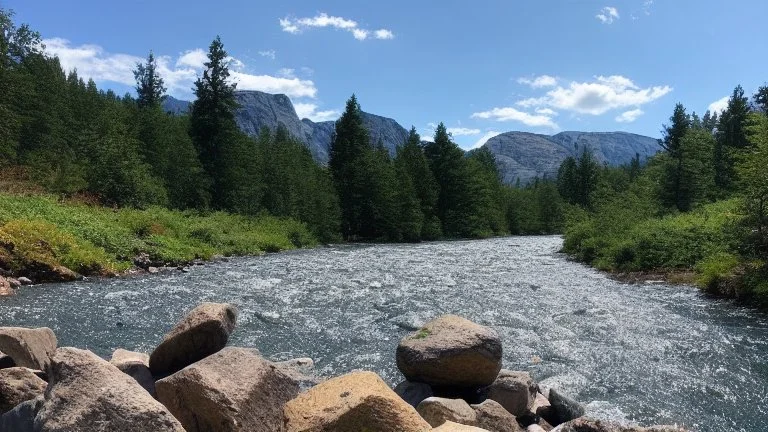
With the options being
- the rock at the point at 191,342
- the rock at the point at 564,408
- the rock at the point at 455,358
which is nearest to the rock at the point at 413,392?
the rock at the point at 455,358

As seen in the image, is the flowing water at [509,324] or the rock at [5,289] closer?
the flowing water at [509,324]

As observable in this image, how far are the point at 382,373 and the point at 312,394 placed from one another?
440 cm

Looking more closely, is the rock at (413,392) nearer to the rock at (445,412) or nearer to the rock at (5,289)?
the rock at (445,412)

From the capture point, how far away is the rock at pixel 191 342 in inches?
312

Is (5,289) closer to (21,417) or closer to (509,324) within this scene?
(21,417)

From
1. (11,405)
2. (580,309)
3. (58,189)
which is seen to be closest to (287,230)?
(58,189)

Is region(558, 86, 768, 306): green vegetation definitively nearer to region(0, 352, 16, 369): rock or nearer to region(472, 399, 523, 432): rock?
region(472, 399, 523, 432): rock

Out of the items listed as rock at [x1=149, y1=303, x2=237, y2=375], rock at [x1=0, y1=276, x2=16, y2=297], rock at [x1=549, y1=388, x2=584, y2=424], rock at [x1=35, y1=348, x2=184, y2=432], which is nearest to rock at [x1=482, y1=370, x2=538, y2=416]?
rock at [x1=549, y1=388, x2=584, y2=424]

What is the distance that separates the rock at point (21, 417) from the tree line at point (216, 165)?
34.7m

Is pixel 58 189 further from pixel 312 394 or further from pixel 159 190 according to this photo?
pixel 312 394

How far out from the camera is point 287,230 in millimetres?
44031

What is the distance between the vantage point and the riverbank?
63.7ft

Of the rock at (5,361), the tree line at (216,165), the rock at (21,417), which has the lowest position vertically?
the rock at (5,361)

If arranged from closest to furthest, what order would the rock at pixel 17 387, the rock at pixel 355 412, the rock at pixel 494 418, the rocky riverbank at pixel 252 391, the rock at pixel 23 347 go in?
the rocky riverbank at pixel 252 391 → the rock at pixel 355 412 → the rock at pixel 17 387 → the rock at pixel 494 418 → the rock at pixel 23 347
